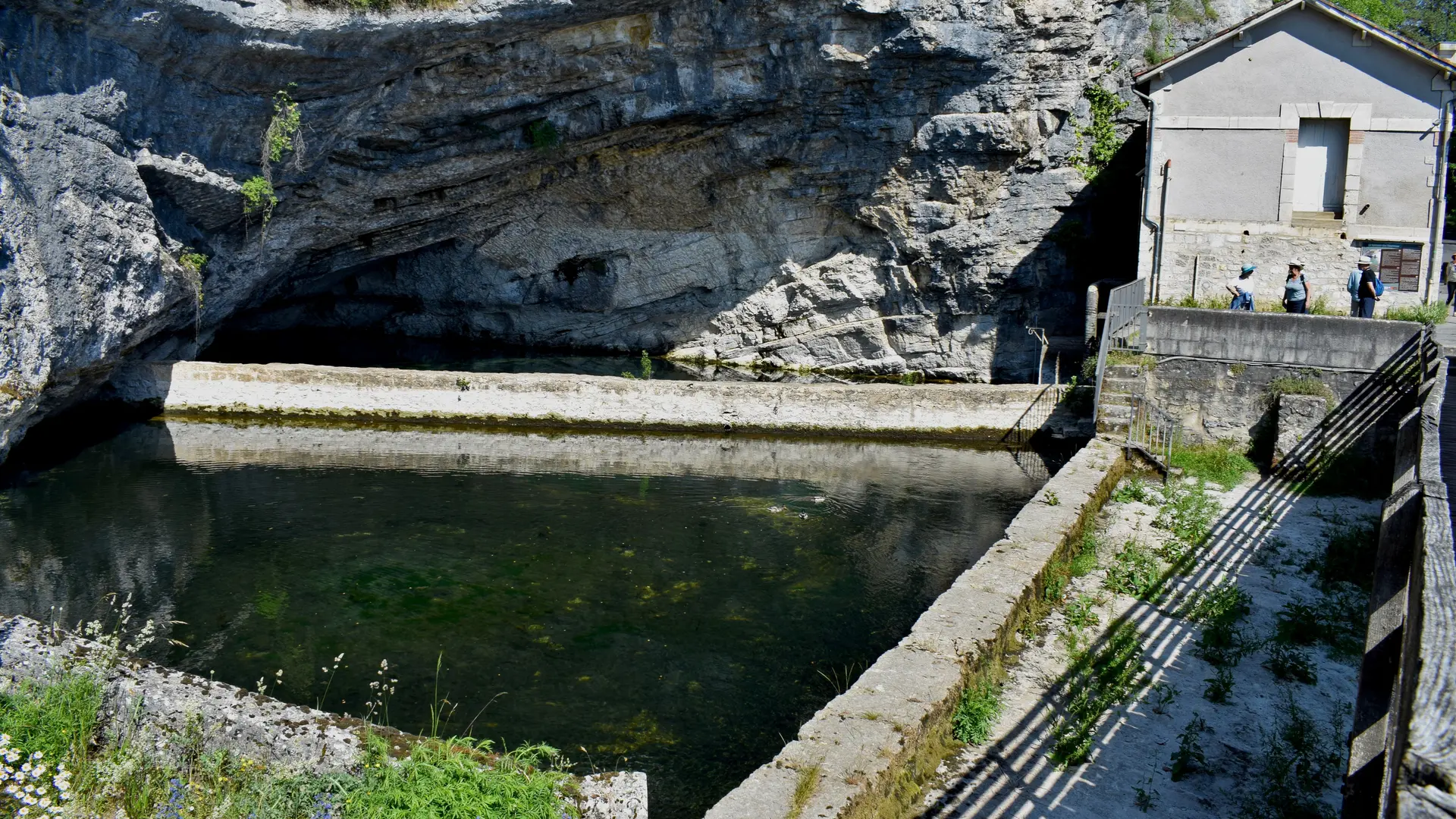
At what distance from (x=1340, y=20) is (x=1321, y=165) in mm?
1929

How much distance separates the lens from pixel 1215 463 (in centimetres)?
1178

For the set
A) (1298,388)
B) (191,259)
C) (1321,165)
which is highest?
(1321,165)

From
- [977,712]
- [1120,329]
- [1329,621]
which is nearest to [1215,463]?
[1120,329]

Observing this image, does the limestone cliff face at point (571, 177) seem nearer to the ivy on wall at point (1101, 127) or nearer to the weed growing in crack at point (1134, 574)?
the ivy on wall at point (1101, 127)

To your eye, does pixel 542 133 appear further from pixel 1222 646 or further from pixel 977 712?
pixel 977 712

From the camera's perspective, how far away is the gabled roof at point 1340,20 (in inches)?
539

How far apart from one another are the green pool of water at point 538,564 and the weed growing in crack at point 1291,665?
2735 millimetres

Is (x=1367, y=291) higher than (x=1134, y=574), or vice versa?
(x=1367, y=291)

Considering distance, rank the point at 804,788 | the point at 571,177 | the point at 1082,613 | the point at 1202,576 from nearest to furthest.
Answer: the point at 804,788 → the point at 1082,613 → the point at 1202,576 → the point at 571,177

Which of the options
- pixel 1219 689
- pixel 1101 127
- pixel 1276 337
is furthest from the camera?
pixel 1101 127

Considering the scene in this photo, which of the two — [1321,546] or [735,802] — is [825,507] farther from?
[735,802]

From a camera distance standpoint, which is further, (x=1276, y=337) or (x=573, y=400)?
(x=573, y=400)

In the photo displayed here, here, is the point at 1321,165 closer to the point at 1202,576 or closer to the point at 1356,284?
the point at 1356,284

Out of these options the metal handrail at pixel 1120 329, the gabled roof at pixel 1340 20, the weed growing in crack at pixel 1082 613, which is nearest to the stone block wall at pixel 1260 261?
the metal handrail at pixel 1120 329
